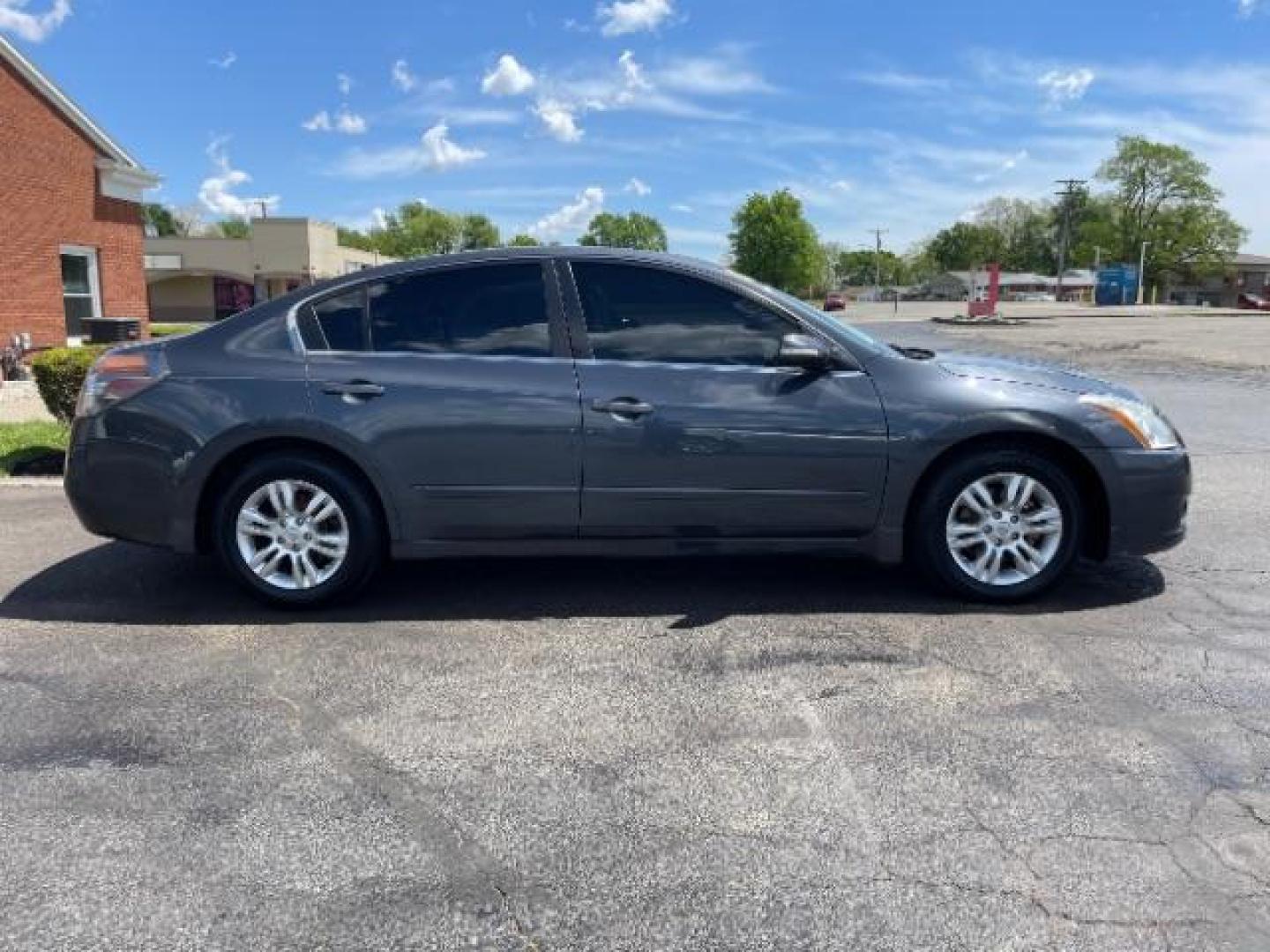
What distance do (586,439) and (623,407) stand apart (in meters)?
0.21

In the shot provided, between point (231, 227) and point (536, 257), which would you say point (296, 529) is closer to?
point (536, 257)

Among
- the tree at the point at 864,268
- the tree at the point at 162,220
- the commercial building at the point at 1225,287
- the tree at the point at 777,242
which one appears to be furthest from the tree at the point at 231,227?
the commercial building at the point at 1225,287

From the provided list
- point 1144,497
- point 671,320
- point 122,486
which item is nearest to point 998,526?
point 1144,497

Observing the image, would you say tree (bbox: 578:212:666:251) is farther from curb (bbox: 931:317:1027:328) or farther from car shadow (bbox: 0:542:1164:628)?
car shadow (bbox: 0:542:1164:628)

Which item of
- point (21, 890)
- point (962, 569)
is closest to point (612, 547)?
point (962, 569)

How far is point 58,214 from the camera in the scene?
17.2 m

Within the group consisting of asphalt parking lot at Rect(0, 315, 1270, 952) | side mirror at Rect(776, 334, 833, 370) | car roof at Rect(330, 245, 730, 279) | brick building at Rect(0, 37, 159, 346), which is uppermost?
brick building at Rect(0, 37, 159, 346)

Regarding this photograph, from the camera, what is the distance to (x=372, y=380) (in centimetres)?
437

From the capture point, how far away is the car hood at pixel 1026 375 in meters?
4.51

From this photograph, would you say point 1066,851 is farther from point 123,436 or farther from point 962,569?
point 123,436

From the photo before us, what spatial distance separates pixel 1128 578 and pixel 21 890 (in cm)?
479

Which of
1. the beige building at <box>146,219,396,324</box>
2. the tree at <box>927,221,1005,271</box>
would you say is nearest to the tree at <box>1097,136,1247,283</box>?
the tree at <box>927,221,1005,271</box>

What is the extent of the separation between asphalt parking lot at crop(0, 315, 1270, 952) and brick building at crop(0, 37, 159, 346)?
1388 cm

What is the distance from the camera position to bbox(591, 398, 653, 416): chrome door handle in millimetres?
4332
